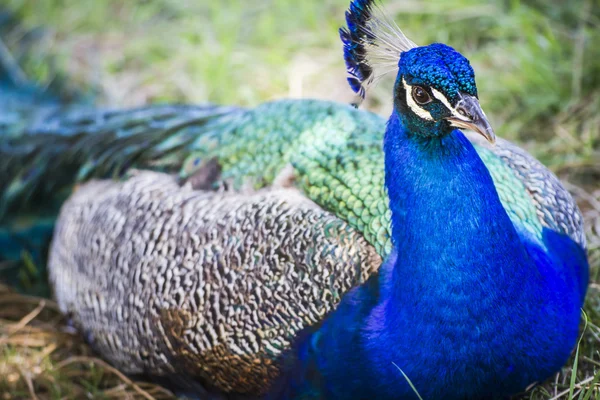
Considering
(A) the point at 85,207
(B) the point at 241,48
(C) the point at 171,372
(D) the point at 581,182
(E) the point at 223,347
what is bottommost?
(C) the point at 171,372

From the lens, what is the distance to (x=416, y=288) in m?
1.79

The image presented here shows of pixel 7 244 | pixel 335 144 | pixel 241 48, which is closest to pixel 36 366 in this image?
pixel 7 244

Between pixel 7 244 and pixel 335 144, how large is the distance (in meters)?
1.42

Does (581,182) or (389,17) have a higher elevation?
(389,17)

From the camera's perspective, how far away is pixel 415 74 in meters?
1.69

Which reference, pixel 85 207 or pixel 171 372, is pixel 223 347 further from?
pixel 85 207

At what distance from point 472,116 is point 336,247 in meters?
0.53

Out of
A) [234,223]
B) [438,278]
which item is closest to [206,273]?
[234,223]

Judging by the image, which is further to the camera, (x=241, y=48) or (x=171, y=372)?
(x=241, y=48)

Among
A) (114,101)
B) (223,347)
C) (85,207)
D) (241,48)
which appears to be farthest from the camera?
(241,48)

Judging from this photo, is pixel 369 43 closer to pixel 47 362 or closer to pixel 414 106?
pixel 414 106

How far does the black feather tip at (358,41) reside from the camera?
1.80 m

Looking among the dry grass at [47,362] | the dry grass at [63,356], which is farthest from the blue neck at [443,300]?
the dry grass at [47,362]

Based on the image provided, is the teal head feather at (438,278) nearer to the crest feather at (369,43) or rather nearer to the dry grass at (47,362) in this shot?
the crest feather at (369,43)
